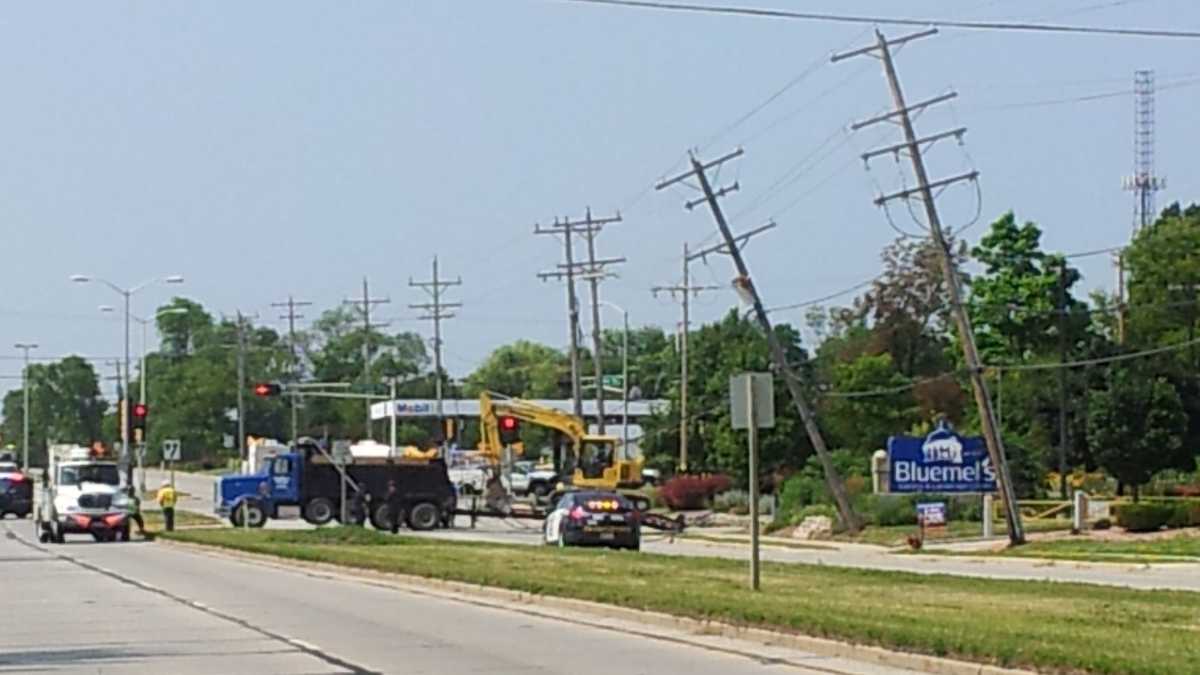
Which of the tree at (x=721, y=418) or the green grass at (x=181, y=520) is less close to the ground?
the tree at (x=721, y=418)

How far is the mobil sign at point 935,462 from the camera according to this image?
5291 cm

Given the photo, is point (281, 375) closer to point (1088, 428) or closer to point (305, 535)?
point (1088, 428)

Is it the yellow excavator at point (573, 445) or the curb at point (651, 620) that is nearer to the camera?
the curb at point (651, 620)

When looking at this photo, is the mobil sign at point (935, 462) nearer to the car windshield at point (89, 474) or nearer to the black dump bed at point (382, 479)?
the black dump bed at point (382, 479)

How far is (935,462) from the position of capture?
174 feet

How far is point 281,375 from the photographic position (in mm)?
160125

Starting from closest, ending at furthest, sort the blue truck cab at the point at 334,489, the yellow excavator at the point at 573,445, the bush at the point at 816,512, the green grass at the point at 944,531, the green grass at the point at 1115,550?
the green grass at the point at 1115,550 < the green grass at the point at 944,531 < the bush at the point at 816,512 < the blue truck cab at the point at 334,489 < the yellow excavator at the point at 573,445

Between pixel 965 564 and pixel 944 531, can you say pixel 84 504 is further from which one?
pixel 965 564

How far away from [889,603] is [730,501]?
168ft

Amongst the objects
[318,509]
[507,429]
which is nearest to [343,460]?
[318,509]

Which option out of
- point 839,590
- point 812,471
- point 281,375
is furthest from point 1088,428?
point 281,375

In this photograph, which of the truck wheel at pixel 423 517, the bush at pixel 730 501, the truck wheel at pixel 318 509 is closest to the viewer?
the truck wheel at pixel 318 509

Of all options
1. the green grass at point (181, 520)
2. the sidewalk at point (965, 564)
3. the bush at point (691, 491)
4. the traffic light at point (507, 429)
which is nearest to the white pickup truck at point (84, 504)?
the green grass at point (181, 520)

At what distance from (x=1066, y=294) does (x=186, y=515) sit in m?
34.0
